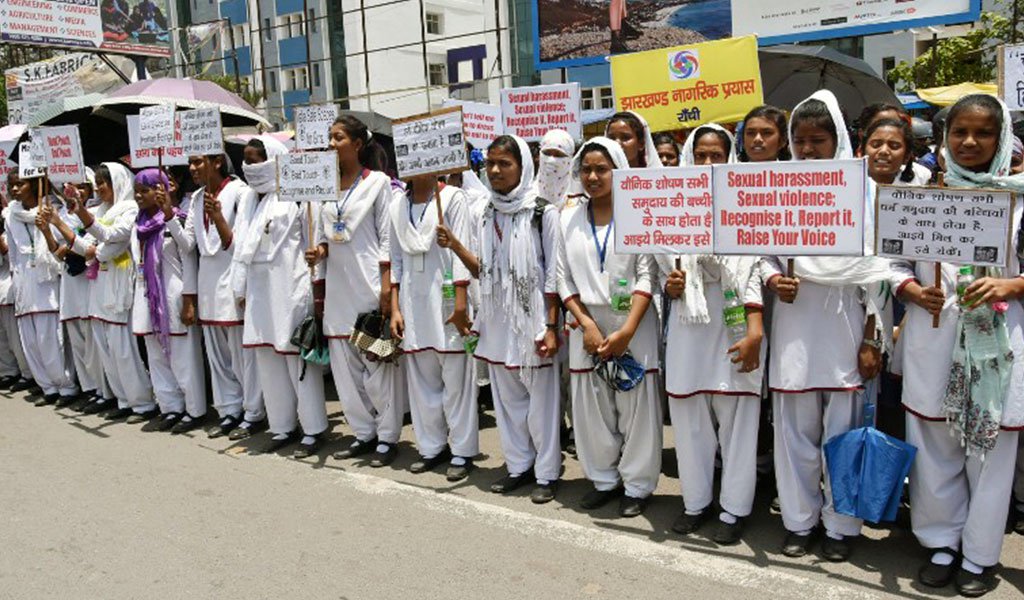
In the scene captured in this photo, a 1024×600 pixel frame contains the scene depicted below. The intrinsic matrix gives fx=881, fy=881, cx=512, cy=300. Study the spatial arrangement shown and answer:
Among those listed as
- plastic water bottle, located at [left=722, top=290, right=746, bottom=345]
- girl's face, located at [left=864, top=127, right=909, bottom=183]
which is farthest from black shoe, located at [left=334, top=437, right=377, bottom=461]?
girl's face, located at [left=864, top=127, right=909, bottom=183]

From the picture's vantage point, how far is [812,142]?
3.77 meters

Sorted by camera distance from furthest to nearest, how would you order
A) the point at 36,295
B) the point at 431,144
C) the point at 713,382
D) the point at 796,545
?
the point at 36,295 < the point at 431,144 < the point at 713,382 < the point at 796,545

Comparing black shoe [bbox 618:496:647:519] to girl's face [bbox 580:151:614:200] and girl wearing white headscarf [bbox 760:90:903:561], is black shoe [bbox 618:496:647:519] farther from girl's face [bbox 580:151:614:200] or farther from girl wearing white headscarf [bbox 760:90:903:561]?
girl's face [bbox 580:151:614:200]

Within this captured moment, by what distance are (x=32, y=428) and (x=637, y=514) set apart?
4.98 m

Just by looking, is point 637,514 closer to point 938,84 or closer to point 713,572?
point 713,572

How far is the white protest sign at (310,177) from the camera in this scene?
5.08m

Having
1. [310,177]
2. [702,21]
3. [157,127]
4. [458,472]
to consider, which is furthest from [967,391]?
[702,21]

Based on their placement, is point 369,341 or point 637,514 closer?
point 637,514

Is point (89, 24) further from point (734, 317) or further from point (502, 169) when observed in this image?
point (734, 317)

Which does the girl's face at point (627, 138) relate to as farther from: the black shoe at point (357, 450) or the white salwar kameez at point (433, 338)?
the black shoe at point (357, 450)

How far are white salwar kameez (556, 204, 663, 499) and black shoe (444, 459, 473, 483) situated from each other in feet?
3.03

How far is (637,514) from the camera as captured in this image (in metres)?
4.34

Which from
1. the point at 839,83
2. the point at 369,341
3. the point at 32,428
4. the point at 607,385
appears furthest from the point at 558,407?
the point at 839,83

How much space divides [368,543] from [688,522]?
4.93 feet
